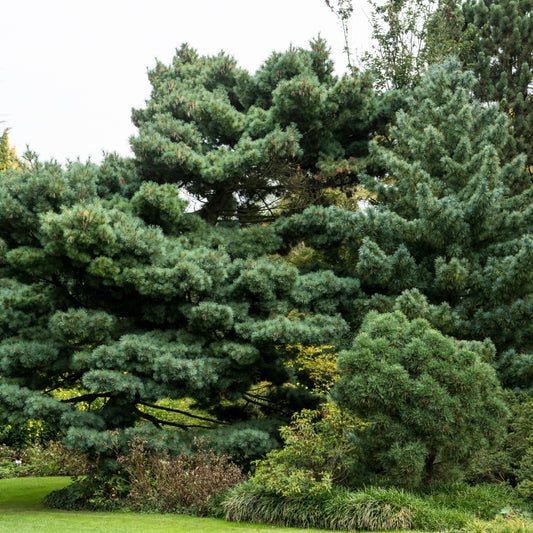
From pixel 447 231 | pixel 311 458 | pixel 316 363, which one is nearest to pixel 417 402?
pixel 311 458

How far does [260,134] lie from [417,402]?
6989 millimetres

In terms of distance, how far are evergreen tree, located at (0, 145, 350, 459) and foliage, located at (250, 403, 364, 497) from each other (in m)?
1.37

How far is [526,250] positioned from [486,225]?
45.3 inches

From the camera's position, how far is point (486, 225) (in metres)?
9.81

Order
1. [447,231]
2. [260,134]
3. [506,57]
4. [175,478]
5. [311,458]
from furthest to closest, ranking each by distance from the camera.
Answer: [506,57], [260,134], [447,231], [175,478], [311,458]

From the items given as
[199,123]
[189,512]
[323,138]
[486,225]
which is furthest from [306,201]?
[189,512]

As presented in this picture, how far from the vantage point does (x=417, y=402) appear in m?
6.75

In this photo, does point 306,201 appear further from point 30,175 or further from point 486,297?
point 30,175

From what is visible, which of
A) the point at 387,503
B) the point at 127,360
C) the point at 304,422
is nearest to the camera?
the point at 387,503

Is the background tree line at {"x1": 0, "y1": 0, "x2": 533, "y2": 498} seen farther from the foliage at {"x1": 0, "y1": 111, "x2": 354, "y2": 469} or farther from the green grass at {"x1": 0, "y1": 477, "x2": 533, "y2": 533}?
the green grass at {"x1": 0, "y1": 477, "x2": 533, "y2": 533}

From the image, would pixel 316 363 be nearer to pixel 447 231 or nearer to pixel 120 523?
pixel 447 231

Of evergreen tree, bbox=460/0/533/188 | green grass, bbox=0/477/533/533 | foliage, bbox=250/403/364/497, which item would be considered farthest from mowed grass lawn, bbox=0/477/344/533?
evergreen tree, bbox=460/0/533/188

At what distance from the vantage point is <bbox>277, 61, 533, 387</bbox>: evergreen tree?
9359mm

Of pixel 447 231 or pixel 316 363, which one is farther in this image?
pixel 447 231
